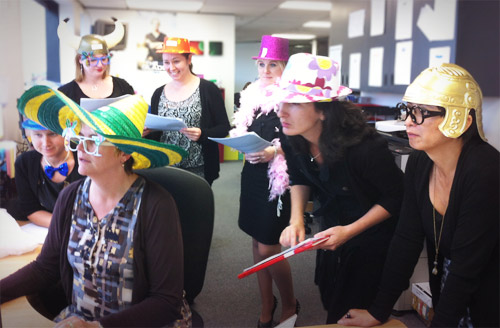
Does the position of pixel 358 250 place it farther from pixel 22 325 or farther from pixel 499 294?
pixel 22 325

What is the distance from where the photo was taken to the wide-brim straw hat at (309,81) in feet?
3.51

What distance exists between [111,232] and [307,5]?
90cm

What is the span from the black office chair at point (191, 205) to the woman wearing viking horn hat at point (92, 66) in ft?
0.79

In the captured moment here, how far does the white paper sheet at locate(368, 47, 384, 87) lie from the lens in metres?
1.40

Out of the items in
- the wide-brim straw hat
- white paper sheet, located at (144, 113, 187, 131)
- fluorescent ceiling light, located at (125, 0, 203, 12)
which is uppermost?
fluorescent ceiling light, located at (125, 0, 203, 12)

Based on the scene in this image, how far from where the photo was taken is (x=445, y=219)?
3.01 feet

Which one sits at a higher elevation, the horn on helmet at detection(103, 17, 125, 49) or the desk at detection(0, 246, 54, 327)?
the horn on helmet at detection(103, 17, 125, 49)

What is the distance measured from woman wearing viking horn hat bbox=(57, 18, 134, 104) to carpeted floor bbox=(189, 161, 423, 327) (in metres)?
0.40

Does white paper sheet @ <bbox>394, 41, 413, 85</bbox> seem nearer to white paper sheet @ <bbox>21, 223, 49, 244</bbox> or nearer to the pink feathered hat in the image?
the pink feathered hat

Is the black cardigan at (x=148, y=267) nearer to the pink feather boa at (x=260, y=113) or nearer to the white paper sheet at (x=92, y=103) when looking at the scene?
the white paper sheet at (x=92, y=103)

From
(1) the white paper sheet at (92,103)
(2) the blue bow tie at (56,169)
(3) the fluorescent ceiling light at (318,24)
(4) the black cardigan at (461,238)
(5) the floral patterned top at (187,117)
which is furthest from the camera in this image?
(3) the fluorescent ceiling light at (318,24)

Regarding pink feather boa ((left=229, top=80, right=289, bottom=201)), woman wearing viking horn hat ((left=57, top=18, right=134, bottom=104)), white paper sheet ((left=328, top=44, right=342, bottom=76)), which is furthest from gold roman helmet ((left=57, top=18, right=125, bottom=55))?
white paper sheet ((left=328, top=44, right=342, bottom=76))

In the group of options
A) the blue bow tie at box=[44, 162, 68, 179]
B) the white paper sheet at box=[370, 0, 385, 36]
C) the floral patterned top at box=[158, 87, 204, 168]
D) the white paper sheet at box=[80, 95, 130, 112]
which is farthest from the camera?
the white paper sheet at box=[370, 0, 385, 36]

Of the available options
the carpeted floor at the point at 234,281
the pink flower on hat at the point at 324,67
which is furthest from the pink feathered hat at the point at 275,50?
the carpeted floor at the point at 234,281
